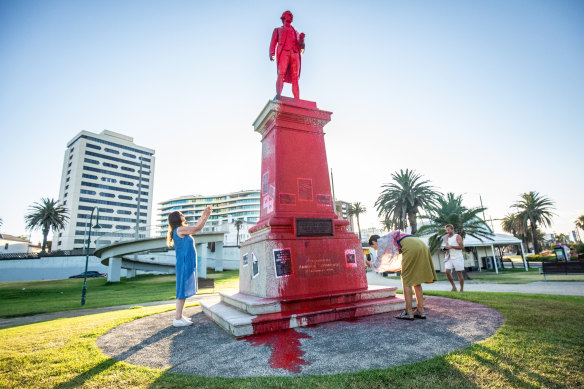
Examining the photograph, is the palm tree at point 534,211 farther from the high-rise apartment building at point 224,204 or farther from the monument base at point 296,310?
the high-rise apartment building at point 224,204

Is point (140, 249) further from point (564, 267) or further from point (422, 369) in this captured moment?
point (564, 267)

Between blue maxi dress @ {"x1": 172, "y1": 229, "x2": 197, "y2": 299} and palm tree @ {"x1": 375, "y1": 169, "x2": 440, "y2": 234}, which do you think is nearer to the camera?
blue maxi dress @ {"x1": 172, "y1": 229, "x2": 197, "y2": 299}

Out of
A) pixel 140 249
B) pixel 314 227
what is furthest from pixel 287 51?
pixel 140 249

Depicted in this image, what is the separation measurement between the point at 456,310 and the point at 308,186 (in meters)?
3.72

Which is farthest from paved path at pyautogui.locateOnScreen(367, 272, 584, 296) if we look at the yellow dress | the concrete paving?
the yellow dress

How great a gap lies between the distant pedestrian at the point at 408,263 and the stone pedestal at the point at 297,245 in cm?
67

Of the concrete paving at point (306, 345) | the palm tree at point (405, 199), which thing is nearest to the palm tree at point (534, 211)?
the palm tree at point (405, 199)

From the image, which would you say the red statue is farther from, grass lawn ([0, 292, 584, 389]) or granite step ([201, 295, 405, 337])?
grass lawn ([0, 292, 584, 389])

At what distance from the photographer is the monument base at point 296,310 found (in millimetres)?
4148

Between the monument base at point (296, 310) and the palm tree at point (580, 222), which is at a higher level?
the palm tree at point (580, 222)

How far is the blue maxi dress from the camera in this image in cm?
490

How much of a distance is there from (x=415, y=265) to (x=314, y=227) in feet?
6.46

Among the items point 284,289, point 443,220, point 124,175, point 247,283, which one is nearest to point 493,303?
point 284,289

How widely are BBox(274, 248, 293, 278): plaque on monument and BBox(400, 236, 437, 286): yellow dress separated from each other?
6.62 feet
